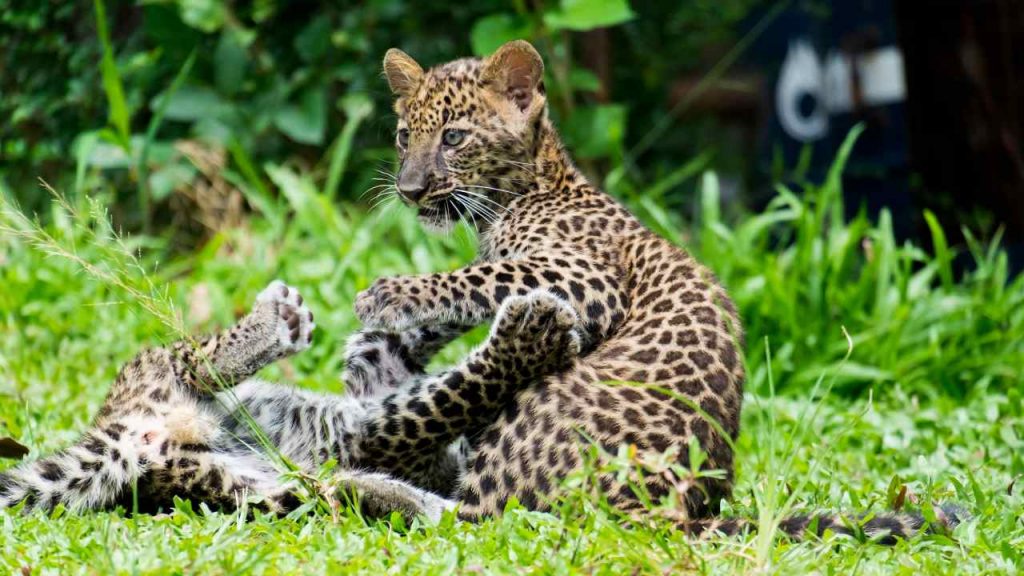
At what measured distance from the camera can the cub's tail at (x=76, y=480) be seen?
4203 mm

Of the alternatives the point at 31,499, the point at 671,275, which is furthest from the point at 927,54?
the point at 31,499

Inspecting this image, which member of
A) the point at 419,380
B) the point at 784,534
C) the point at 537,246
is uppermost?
the point at 537,246

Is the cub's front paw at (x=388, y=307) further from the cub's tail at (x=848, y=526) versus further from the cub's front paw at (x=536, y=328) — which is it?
the cub's tail at (x=848, y=526)

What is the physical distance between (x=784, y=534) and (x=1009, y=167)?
5.62m

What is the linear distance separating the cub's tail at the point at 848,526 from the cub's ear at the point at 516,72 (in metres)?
2.15

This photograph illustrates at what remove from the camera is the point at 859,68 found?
1035 centimetres

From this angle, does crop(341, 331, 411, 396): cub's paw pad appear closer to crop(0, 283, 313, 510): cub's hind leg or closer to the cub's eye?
crop(0, 283, 313, 510): cub's hind leg

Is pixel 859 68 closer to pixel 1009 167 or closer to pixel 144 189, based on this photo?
pixel 1009 167

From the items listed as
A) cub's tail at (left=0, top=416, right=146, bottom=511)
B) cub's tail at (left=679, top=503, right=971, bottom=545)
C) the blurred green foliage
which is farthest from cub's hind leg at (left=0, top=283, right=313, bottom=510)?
the blurred green foliage

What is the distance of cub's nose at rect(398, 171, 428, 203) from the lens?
5.13 metres

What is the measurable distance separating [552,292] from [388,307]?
0.60 metres

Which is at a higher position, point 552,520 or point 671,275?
point 671,275

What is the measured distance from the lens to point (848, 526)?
3848 millimetres

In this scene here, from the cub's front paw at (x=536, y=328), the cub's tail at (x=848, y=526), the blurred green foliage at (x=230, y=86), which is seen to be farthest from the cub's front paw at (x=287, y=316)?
the blurred green foliage at (x=230, y=86)
